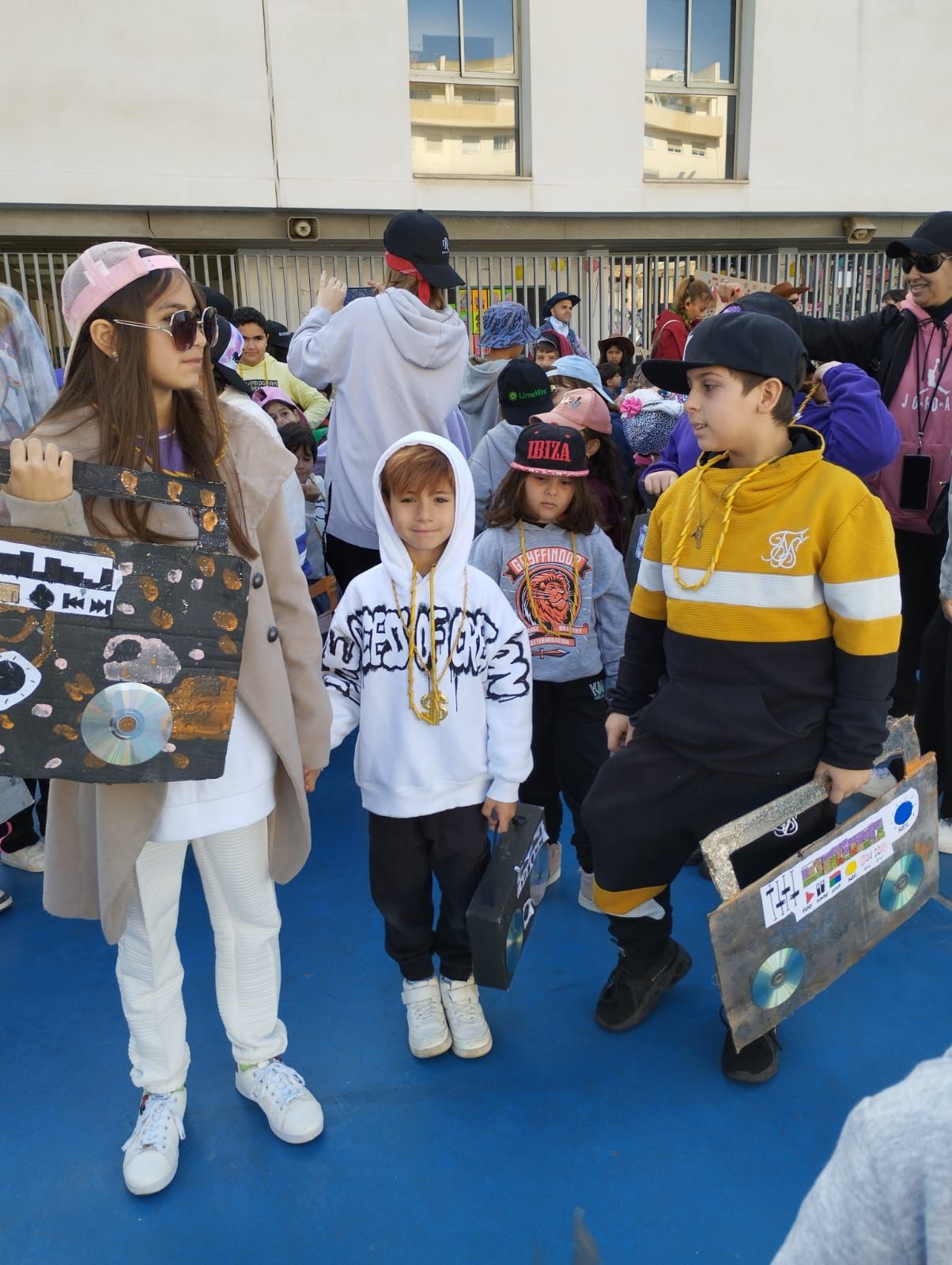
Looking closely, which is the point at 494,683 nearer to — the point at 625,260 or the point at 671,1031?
the point at 671,1031

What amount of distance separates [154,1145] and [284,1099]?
0.96ft

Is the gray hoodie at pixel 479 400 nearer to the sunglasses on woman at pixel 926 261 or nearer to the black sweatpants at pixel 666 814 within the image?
the sunglasses on woman at pixel 926 261

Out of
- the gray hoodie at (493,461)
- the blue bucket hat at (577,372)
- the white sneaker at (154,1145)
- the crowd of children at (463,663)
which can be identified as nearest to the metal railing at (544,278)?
the blue bucket hat at (577,372)

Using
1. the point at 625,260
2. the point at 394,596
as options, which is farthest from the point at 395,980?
the point at 625,260

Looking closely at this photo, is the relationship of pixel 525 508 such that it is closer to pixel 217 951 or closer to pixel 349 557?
pixel 349 557

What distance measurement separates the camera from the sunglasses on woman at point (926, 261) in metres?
3.31

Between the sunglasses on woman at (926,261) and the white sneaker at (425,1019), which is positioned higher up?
the sunglasses on woman at (926,261)

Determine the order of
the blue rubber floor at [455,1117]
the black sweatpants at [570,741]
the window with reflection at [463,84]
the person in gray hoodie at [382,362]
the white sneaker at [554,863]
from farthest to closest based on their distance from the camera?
the window with reflection at [463,84] → the person in gray hoodie at [382,362] → the white sneaker at [554,863] → the black sweatpants at [570,741] → the blue rubber floor at [455,1117]

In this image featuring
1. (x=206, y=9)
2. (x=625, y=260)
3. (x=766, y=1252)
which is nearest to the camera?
(x=766, y=1252)

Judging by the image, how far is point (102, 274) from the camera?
1.74 meters

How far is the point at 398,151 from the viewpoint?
34.8 ft

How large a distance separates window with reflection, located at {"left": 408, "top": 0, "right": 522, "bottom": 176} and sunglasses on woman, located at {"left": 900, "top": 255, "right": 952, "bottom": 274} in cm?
885

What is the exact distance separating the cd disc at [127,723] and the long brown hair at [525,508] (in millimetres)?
1508

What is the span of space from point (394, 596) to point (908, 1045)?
175 cm
